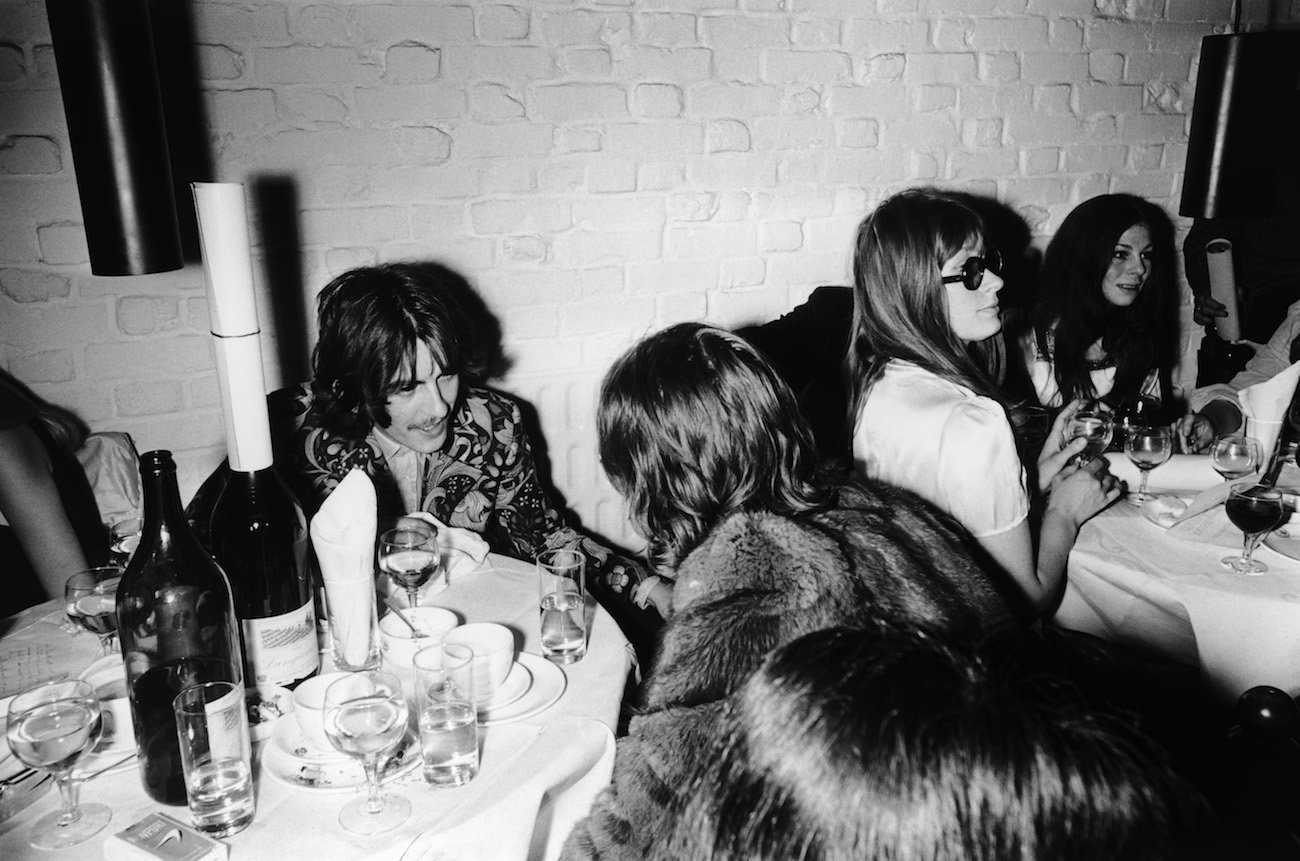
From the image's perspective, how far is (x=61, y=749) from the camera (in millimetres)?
1014

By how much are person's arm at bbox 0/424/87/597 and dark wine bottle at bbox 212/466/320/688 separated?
0.77 metres

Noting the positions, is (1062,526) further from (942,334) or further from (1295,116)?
(1295,116)

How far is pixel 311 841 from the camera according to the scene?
1.03 metres

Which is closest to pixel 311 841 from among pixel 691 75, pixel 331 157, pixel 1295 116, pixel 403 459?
pixel 403 459

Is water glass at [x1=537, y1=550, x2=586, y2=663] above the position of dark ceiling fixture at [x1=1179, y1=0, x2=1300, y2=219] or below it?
below

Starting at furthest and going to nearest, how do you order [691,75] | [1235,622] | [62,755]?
[691,75], [1235,622], [62,755]

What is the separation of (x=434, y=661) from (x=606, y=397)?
0.46 m

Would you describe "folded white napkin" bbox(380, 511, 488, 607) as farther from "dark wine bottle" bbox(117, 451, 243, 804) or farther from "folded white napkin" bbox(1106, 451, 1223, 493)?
"folded white napkin" bbox(1106, 451, 1223, 493)

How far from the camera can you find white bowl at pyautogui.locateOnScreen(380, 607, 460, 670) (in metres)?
1.41

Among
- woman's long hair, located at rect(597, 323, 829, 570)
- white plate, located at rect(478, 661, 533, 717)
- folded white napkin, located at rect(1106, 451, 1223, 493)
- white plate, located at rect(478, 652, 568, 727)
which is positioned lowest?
folded white napkin, located at rect(1106, 451, 1223, 493)

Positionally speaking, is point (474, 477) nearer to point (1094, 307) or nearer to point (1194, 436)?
point (1194, 436)

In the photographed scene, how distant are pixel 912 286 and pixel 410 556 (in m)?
1.19

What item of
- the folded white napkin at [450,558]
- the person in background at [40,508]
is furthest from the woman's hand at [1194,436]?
the person in background at [40,508]

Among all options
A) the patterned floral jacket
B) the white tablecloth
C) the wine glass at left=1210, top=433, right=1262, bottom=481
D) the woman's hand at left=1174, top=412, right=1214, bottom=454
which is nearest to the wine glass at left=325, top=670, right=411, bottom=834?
the patterned floral jacket
